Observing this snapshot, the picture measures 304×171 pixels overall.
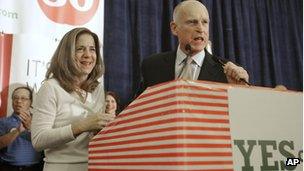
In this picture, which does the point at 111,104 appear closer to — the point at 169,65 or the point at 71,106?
the point at 169,65

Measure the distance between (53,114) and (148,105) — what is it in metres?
0.50

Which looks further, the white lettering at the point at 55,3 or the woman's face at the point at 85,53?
the white lettering at the point at 55,3

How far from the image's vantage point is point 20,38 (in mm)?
2195

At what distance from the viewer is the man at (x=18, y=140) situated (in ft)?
6.96

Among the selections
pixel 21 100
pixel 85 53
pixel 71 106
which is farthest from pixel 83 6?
pixel 71 106

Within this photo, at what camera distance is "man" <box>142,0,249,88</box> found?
1.14 m

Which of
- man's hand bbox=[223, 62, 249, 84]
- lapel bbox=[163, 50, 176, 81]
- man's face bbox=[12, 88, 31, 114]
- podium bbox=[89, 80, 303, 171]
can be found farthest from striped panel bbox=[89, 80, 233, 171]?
man's face bbox=[12, 88, 31, 114]

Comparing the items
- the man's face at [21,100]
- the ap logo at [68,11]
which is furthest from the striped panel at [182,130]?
the ap logo at [68,11]

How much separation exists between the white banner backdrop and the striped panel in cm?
157

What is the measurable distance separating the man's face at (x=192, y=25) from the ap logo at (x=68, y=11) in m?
0.96

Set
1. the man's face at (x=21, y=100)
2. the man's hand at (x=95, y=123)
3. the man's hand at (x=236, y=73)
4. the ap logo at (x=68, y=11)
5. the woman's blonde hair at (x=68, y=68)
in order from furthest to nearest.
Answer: the ap logo at (x=68, y=11)
the man's face at (x=21, y=100)
the woman's blonde hair at (x=68, y=68)
the man's hand at (x=95, y=123)
the man's hand at (x=236, y=73)

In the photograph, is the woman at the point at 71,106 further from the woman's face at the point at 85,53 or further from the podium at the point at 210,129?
the podium at the point at 210,129

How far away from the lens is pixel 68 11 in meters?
2.39

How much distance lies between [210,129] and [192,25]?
36.7 inches
